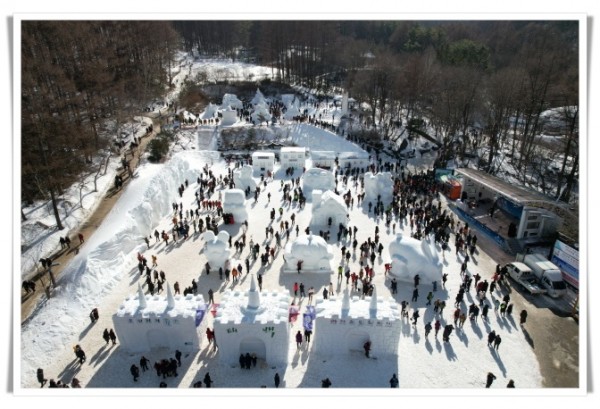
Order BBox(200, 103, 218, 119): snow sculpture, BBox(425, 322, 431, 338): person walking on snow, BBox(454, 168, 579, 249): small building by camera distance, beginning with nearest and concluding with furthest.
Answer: BBox(425, 322, 431, 338): person walking on snow → BBox(454, 168, 579, 249): small building → BBox(200, 103, 218, 119): snow sculpture

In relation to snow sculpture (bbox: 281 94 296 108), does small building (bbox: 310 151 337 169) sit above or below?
below

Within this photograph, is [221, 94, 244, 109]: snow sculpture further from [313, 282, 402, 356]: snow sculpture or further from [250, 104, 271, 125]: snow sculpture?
[313, 282, 402, 356]: snow sculpture

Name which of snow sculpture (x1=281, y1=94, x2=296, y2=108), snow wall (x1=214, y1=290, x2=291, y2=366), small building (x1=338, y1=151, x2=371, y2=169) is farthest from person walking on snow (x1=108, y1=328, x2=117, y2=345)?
snow sculpture (x1=281, y1=94, x2=296, y2=108)

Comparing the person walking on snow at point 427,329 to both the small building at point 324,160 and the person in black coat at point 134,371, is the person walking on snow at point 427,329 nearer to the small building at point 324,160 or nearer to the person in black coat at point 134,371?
the person in black coat at point 134,371

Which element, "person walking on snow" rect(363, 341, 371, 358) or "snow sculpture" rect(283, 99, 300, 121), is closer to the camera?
"person walking on snow" rect(363, 341, 371, 358)

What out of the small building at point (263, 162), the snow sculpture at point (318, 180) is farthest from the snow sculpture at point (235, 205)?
the small building at point (263, 162)

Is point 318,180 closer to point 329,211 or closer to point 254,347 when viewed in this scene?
point 329,211

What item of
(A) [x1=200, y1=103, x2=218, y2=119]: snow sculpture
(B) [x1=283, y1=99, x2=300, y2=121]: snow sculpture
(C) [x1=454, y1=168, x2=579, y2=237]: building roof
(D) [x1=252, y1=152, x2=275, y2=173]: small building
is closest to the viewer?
(C) [x1=454, y1=168, x2=579, y2=237]: building roof

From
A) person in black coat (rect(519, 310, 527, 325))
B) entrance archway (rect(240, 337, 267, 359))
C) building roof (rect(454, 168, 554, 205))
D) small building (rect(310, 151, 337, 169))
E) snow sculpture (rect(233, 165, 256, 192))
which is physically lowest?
entrance archway (rect(240, 337, 267, 359))

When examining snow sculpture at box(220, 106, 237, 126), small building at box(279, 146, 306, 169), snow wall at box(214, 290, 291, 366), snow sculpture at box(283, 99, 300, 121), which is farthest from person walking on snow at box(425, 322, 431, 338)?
snow sculpture at box(283, 99, 300, 121)
